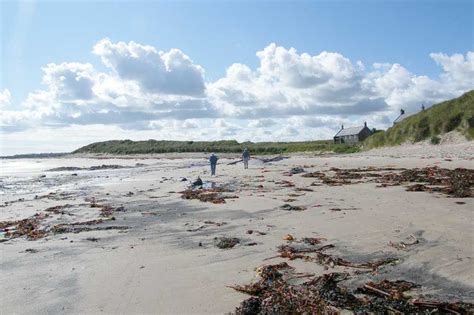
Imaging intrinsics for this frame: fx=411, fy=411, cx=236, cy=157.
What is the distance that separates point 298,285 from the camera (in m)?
4.98

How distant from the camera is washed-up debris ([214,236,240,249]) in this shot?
272 inches

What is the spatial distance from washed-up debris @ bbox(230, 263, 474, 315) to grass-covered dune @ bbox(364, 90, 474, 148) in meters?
34.0

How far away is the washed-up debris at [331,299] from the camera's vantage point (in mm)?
4121

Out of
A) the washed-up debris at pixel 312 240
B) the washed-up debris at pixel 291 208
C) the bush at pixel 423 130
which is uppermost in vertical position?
the bush at pixel 423 130

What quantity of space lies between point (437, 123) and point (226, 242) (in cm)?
3750

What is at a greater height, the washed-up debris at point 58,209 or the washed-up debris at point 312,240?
the washed-up debris at point 312,240

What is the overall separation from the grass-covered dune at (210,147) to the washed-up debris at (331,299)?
46985 mm

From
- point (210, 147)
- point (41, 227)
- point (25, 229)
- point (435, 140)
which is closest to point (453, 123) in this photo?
point (435, 140)

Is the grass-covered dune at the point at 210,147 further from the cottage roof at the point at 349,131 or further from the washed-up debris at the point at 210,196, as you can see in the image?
the washed-up debris at the point at 210,196

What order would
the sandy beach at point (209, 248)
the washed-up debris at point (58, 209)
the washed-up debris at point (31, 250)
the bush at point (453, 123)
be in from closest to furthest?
the sandy beach at point (209, 248), the washed-up debris at point (31, 250), the washed-up debris at point (58, 209), the bush at point (453, 123)

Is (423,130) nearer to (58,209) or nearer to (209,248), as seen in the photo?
(58,209)

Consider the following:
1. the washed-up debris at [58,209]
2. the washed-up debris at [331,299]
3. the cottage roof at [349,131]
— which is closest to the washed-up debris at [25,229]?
the washed-up debris at [58,209]

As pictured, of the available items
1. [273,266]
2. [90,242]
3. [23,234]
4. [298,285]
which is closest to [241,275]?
[273,266]

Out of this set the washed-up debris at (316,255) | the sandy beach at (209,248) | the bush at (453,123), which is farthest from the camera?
the bush at (453,123)
